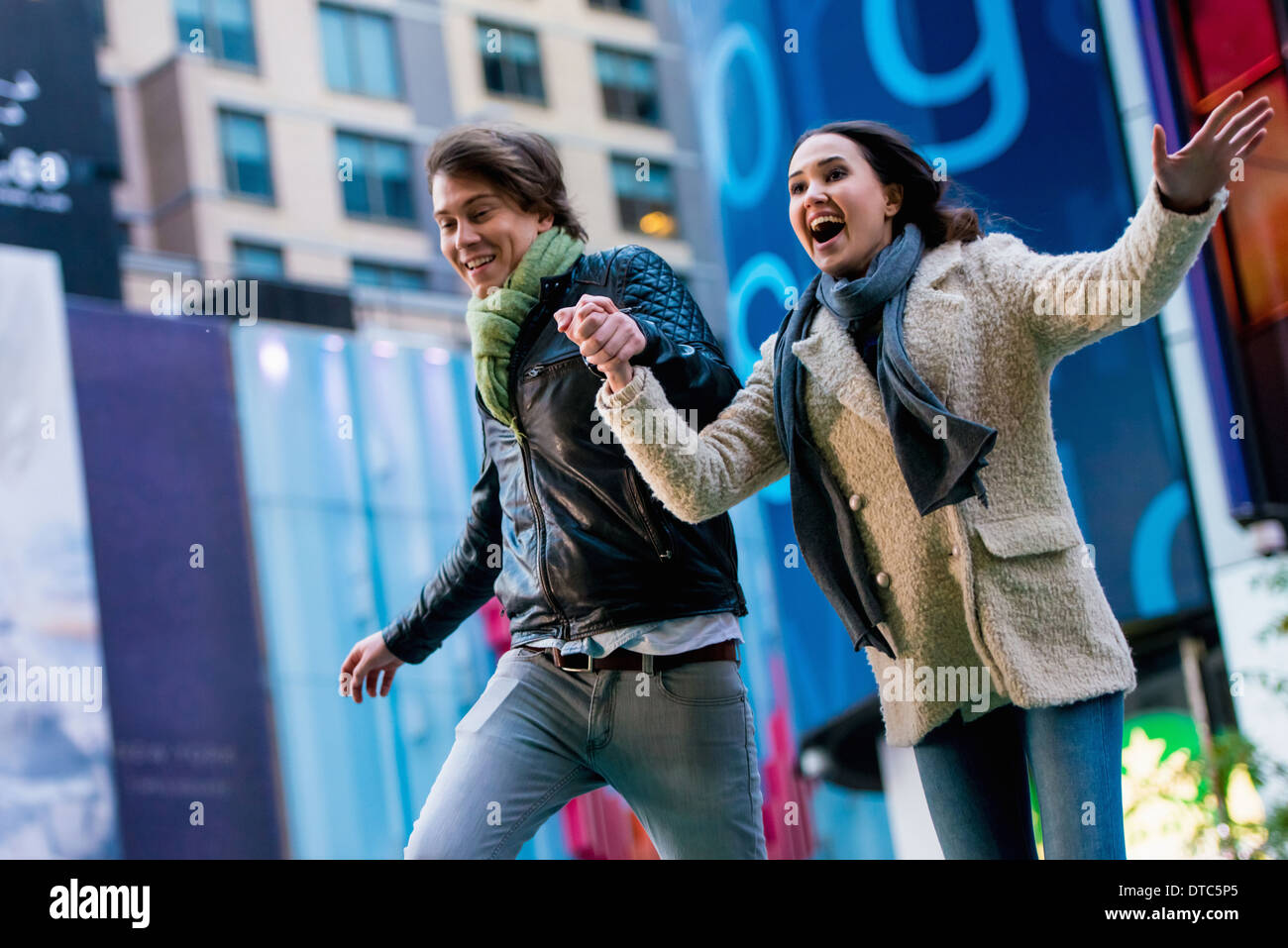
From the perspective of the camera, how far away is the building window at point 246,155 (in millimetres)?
17750

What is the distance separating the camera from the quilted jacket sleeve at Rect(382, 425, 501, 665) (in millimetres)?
2977

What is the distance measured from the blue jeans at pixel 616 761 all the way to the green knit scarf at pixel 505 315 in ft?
1.55

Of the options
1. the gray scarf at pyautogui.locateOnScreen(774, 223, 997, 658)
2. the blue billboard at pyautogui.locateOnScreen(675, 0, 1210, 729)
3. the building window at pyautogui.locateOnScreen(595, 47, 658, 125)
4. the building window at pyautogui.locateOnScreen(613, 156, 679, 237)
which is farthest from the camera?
Answer: the building window at pyautogui.locateOnScreen(595, 47, 658, 125)

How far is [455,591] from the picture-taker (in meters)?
3.03

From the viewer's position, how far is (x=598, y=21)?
21.3m

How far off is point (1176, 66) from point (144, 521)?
9.29 metres

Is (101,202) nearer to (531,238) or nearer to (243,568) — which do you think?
(243,568)

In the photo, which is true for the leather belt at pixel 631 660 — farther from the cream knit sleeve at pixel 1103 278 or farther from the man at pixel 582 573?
the cream knit sleeve at pixel 1103 278

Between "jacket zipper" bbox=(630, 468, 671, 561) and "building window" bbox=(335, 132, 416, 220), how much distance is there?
53.7 feet

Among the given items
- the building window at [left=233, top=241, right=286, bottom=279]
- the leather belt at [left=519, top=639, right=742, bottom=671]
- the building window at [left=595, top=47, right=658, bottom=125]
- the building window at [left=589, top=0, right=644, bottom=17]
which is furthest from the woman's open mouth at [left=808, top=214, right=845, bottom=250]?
the building window at [left=589, top=0, right=644, bottom=17]

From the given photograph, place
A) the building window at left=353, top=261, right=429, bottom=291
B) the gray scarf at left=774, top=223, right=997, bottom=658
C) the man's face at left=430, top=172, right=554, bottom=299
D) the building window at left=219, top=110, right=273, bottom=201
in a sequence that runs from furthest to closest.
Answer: the building window at left=353, top=261, right=429, bottom=291
the building window at left=219, top=110, right=273, bottom=201
the man's face at left=430, top=172, right=554, bottom=299
the gray scarf at left=774, top=223, right=997, bottom=658

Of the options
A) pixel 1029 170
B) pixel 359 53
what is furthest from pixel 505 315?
pixel 359 53

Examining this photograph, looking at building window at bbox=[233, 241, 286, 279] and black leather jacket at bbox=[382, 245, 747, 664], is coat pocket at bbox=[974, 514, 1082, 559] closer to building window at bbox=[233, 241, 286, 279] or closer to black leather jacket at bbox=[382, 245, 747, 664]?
black leather jacket at bbox=[382, 245, 747, 664]
